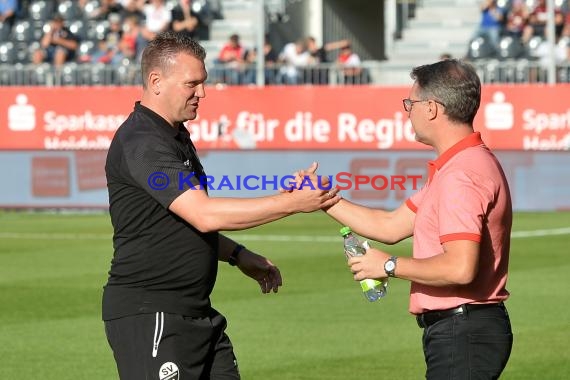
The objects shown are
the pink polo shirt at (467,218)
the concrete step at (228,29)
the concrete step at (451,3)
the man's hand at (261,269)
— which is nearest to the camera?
the pink polo shirt at (467,218)

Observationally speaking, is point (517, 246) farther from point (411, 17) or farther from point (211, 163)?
point (411, 17)

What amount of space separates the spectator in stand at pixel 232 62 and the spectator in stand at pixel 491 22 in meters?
5.36

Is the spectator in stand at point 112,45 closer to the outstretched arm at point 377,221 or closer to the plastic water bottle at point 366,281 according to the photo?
the outstretched arm at point 377,221

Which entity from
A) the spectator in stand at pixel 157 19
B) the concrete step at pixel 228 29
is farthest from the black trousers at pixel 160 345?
the concrete step at pixel 228 29

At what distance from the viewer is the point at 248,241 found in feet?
64.2

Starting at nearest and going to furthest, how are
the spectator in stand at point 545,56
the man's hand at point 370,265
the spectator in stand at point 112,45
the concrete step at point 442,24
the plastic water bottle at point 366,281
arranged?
the man's hand at point 370,265, the plastic water bottle at point 366,281, the spectator in stand at point 545,56, the spectator in stand at point 112,45, the concrete step at point 442,24

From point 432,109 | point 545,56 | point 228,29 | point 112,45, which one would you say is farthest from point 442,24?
point 432,109

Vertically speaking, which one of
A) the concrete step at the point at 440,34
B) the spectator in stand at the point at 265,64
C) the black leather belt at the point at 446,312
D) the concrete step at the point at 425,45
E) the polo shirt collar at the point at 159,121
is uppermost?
the concrete step at the point at 440,34

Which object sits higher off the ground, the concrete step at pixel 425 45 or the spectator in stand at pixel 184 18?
the spectator in stand at pixel 184 18

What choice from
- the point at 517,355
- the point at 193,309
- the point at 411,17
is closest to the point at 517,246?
the point at 517,355

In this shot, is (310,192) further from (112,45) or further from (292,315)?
(112,45)

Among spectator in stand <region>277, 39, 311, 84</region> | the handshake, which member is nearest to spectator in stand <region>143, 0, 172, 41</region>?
spectator in stand <region>277, 39, 311, 84</region>

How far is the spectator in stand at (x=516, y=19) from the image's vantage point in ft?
92.8

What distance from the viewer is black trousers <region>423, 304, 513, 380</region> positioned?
562cm
